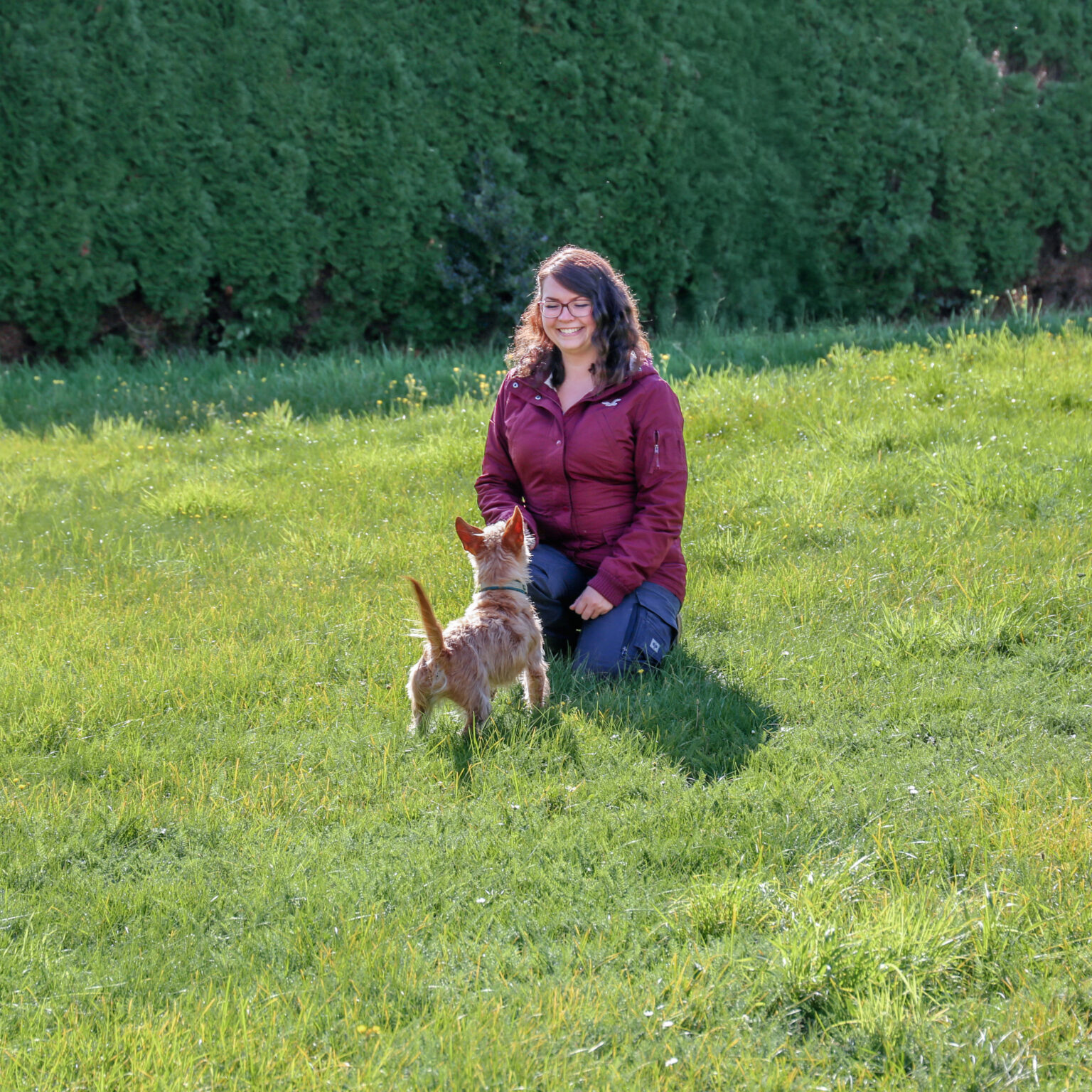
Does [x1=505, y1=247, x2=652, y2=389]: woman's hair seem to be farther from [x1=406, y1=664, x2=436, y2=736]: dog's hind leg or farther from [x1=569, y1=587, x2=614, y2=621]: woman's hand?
[x1=406, y1=664, x2=436, y2=736]: dog's hind leg

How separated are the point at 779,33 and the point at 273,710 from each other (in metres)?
10.5

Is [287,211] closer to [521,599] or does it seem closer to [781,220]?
[781,220]

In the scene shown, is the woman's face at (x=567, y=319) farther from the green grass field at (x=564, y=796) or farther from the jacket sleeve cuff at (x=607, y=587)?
the green grass field at (x=564, y=796)

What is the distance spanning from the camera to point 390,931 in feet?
9.43

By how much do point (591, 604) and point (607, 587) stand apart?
0.32ft

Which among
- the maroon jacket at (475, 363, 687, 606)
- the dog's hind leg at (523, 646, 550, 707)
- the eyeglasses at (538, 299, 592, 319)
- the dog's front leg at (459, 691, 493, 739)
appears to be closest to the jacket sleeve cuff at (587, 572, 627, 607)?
the maroon jacket at (475, 363, 687, 606)

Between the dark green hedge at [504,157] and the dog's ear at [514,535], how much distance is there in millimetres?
7079

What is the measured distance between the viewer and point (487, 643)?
153 inches

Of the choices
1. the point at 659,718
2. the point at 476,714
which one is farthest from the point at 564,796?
the point at 659,718

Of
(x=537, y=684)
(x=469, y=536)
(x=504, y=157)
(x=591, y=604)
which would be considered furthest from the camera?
(x=504, y=157)

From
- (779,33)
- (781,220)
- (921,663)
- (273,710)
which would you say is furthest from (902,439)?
(779,33)

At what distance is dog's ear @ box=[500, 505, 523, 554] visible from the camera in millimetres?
3990

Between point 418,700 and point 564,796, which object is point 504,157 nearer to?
point 418,700

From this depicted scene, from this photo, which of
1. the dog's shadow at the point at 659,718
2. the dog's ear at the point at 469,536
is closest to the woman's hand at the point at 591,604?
the dog's shadow at the point at 659,718
